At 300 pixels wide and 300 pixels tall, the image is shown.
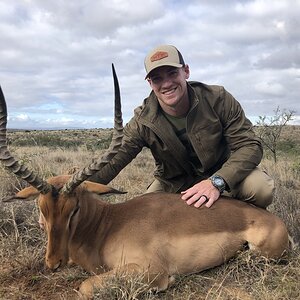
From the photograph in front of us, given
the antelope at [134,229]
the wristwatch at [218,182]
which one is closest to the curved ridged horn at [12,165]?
the antelope at [134,229]

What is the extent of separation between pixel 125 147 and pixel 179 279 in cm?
211

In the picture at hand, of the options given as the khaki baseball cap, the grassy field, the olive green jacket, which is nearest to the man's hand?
the olive green jacket

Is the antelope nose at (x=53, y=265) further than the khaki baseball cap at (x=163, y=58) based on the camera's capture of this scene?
No

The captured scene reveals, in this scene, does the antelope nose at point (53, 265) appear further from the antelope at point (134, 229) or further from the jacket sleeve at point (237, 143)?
the jacket sleeve at point (237, 143)

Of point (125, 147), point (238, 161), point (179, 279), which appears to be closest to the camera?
point (179, 279)

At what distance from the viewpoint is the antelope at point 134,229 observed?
450cm

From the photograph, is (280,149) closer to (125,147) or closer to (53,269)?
(125,147)

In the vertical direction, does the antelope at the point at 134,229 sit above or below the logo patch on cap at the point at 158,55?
below

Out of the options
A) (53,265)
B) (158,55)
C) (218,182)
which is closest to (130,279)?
(53,265)

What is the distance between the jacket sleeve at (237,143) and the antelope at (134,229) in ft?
1.18

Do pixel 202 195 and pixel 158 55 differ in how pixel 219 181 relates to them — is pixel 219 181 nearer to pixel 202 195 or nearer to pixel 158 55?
pixel 202 195

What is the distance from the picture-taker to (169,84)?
18.8 feet

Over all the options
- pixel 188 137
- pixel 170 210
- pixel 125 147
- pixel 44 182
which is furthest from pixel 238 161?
pixel 44 182

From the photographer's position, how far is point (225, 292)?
4664 mm
